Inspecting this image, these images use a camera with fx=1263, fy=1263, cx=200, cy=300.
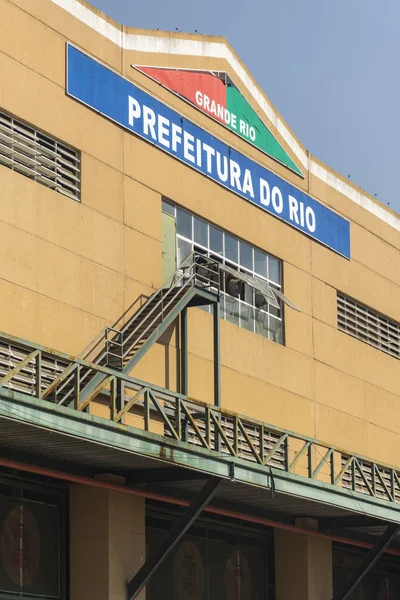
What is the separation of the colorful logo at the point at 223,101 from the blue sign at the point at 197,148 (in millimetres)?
800

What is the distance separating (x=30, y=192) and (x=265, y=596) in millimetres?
14354

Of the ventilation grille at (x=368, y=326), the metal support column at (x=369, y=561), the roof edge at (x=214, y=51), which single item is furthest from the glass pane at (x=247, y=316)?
the metal support column at (x=369, y=561)

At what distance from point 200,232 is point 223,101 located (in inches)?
192

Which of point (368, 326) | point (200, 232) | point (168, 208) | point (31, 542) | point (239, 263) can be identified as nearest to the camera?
point (31, 542)

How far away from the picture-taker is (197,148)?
3728cm

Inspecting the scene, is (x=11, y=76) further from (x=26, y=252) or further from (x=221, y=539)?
(x=221, y=539)

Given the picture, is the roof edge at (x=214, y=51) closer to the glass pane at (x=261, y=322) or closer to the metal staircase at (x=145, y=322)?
the metal staircase at (x=145, y=322)

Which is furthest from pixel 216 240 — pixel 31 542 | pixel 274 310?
pixel 31 542

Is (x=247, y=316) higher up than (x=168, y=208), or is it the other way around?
(x=168, y=208)

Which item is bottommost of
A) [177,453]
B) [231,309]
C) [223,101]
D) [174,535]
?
[174,535]

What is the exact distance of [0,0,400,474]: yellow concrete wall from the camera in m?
30.1

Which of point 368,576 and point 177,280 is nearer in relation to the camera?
point 177,280

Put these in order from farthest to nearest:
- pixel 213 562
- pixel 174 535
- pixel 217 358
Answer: pixel 217 358, pixel 213 562, pixel 174 535

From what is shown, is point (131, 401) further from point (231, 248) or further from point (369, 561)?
point (231, 248)
